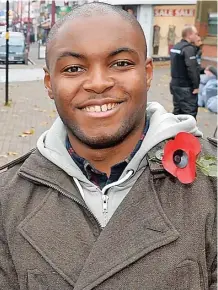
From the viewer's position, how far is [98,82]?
1.62 meters

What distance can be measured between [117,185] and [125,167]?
0.27ft

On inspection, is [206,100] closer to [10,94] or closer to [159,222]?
[10,94]

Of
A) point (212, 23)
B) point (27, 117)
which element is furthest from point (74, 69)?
point (212, 23)

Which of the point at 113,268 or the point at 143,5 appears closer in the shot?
the point at 113,268

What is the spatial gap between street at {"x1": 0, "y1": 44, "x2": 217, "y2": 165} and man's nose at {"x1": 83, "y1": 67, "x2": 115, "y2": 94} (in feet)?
18.2

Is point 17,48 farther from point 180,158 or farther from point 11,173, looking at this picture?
point 180,158

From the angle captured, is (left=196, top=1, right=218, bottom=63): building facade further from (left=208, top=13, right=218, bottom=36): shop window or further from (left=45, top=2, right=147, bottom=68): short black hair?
(left=45, top=2, right=147, bottom=68): short black hair

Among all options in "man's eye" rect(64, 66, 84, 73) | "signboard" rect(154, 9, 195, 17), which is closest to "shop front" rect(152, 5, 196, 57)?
"signboard" rect(154, 9, 195, 17)

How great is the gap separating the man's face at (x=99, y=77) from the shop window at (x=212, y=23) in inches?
668

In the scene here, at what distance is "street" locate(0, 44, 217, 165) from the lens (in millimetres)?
8305

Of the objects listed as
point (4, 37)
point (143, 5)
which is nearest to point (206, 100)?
point (4, 37)

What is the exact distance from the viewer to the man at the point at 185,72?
26.1 ft

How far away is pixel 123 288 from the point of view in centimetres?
159

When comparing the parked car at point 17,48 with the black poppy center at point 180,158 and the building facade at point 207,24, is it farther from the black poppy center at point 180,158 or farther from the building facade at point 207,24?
the black poppy center at point 180,158
